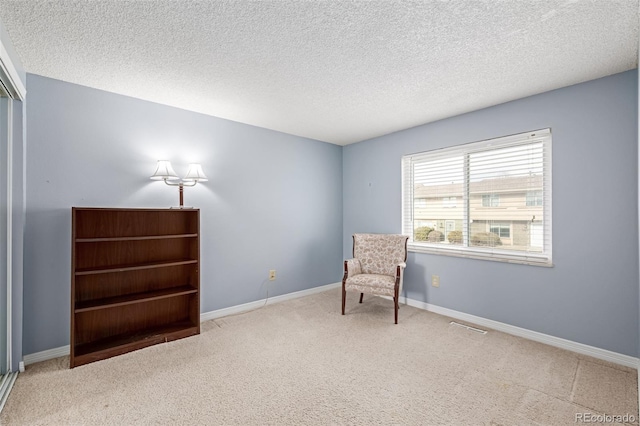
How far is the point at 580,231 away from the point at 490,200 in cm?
81

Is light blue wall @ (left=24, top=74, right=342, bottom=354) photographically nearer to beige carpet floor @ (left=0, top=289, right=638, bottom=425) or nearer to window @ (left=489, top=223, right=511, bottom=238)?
beige carpet floor @ (left=0, top=289, right=638, bottom=425)

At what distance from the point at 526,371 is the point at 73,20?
3.90 meters

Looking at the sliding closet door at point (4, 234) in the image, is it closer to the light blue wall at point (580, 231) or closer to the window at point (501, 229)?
the light blue wall at point (580, 231)

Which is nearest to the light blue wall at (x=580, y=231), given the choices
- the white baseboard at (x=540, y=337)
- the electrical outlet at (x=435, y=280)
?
the white baseboard at (x=540, y=337)

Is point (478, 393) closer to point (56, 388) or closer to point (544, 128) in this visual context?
point (544, 128)

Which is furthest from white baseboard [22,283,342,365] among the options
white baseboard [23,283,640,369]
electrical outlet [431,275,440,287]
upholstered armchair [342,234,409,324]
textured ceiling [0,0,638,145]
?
textured ceiling [0,0,638,145]

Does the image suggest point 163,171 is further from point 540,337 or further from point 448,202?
point 540,337

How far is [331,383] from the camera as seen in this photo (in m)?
2.07

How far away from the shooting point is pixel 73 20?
1729mm

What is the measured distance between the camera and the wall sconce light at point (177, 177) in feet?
9.10

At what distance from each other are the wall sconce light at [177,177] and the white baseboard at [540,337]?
120 inches

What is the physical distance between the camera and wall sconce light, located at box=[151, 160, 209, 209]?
2.77 metres

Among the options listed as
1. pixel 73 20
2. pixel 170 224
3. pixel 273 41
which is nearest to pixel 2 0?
pixel 73 20

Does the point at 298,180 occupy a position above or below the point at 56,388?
above
